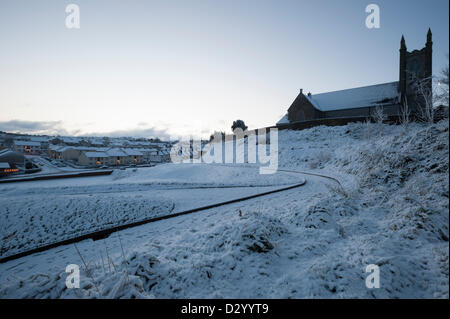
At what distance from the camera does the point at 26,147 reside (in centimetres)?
4309

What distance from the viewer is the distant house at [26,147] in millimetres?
38872

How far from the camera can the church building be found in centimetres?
3444

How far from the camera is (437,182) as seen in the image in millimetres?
5566

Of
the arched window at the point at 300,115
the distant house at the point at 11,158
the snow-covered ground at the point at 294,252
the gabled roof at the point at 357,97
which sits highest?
the gabled roof at the point at 357,97

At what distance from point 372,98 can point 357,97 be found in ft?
9.66

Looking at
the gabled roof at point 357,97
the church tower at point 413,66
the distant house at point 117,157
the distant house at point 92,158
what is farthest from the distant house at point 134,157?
the church tower at point 413,66

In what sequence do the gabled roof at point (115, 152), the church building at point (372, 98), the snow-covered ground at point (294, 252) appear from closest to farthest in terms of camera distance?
the snow-covered ground at point (294, 252), the church building at point (372, 98), the gabled roof at point (115, 152)

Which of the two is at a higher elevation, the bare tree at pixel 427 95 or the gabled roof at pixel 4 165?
the bare tree at pixel 427 95

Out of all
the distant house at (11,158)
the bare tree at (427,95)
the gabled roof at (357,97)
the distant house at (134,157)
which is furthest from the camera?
the distant house at (134,157)

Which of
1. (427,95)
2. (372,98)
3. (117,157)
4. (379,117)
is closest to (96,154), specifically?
(117,157)

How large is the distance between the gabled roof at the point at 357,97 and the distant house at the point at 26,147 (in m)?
66.9

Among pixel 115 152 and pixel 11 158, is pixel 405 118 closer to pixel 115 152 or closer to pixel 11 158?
pixel 11 158

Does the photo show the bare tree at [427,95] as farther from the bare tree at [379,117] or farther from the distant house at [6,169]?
the distant house at [6,169]

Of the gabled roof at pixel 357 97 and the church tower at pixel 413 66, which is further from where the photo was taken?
the gabled roof at pixel 357 97
